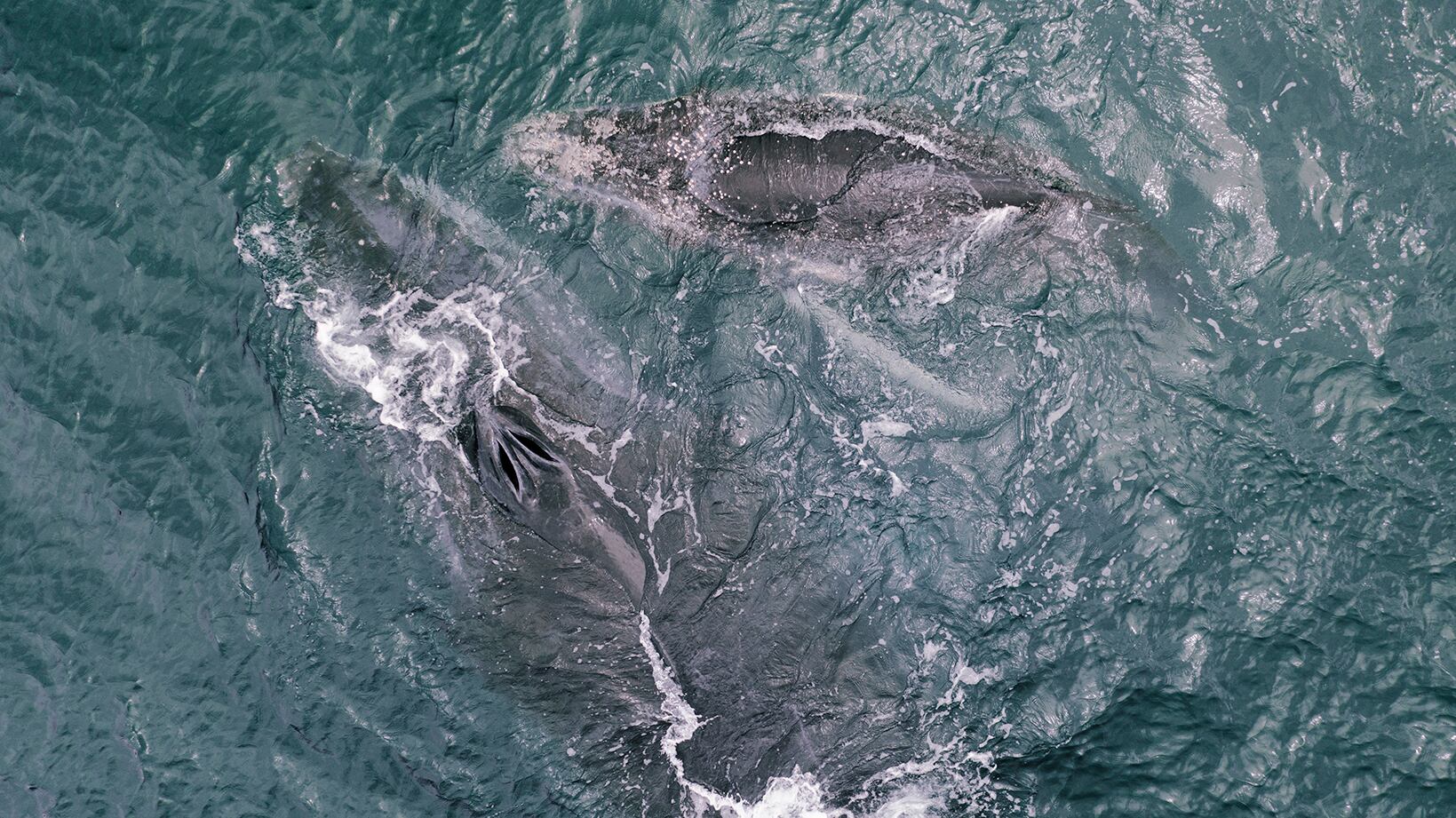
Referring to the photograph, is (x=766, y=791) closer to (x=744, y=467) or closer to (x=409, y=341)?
(x=744, y=467)

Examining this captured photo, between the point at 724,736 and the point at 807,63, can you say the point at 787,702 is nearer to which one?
the point at 724,736

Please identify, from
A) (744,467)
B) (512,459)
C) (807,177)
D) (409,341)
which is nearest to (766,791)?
(744,467)

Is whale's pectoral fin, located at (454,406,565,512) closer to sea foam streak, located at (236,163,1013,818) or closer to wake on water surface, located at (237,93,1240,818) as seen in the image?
wake on water surface, located at (237,93,1240,818)

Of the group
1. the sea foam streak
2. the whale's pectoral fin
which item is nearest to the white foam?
the sea foam streak

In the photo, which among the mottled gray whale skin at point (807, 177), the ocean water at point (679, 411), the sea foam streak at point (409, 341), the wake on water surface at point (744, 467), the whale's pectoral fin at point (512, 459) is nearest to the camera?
the ocean water at point (679, 411)

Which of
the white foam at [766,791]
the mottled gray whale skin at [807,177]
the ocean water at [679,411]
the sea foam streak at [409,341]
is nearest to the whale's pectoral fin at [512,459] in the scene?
the ocean water at [679,411]

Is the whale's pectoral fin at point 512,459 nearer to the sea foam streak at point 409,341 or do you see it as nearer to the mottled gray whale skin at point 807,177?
the sea foam streak at point 409,341
